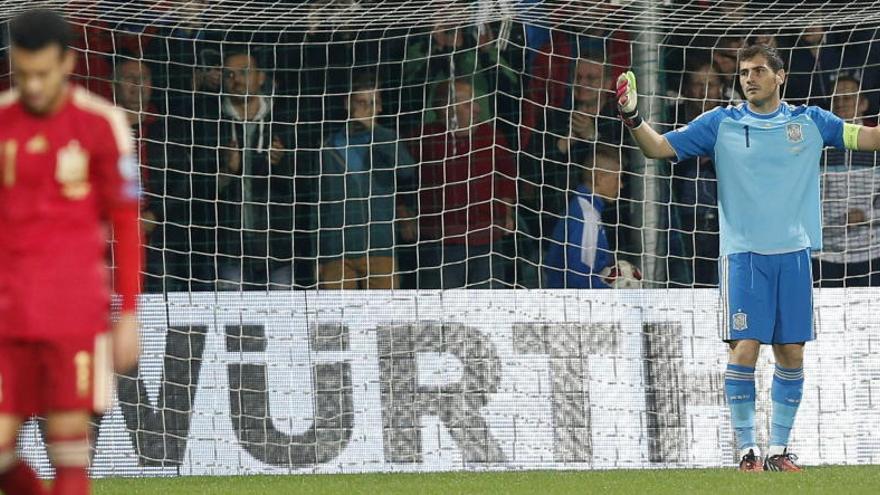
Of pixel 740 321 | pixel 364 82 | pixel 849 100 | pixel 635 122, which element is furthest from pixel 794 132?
pixel 364 82

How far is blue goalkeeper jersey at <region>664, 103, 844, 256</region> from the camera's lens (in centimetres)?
768

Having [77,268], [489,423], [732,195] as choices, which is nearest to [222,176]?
[489,423]

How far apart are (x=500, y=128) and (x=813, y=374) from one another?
2280 millimetres

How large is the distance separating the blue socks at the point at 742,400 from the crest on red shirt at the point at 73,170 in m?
4.22

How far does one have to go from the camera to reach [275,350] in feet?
27.9

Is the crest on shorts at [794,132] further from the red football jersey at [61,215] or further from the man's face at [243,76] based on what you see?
the red football jersey at [61,215]

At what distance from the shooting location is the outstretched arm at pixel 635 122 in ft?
24.2

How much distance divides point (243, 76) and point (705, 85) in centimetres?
272

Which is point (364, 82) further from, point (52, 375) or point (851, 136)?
point (52, 375)

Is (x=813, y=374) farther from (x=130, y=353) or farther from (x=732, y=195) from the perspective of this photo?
(x=130, y=353)

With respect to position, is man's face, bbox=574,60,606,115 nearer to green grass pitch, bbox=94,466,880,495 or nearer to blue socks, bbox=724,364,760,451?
blue socks, bbox=724,364,760,451

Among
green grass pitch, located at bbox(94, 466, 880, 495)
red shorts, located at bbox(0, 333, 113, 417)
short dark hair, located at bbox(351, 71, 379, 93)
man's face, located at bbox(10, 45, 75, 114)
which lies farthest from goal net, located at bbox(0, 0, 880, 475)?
man's face, located at bbox(10, 45, 75, 114)

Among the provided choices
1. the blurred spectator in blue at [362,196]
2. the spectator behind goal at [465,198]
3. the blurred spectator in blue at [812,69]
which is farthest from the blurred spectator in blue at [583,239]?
the blurred spectator in blue at [812,69]

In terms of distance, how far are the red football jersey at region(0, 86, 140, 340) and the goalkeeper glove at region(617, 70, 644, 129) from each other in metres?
3.48
